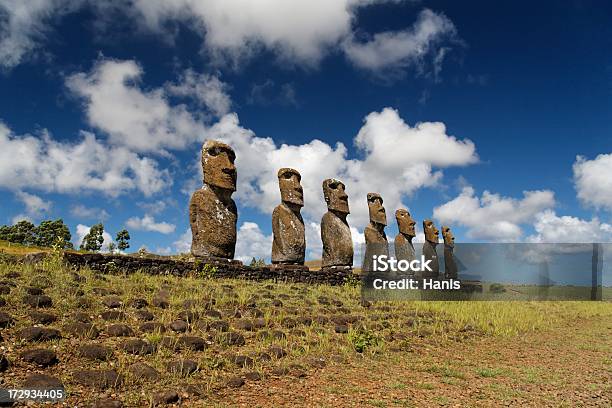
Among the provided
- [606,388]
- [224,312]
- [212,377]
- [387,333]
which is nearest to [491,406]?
[606,388]

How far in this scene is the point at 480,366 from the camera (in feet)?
28.5

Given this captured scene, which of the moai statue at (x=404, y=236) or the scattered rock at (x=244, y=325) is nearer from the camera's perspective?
the scattered rock at (x=244, y=325)

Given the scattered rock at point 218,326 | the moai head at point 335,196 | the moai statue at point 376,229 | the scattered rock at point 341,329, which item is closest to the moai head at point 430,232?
the moai statue at point 376,229

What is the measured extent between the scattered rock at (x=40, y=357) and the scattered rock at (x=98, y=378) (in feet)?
1.57

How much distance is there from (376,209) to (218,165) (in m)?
9.18

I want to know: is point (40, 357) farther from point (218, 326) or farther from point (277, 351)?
point (277, 351)

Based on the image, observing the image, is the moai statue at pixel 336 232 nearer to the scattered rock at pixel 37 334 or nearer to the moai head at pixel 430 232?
the moai head at pixel 430 232

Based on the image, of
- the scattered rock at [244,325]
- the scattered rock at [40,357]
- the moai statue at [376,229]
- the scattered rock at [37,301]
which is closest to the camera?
the scattered rock at [40,357]

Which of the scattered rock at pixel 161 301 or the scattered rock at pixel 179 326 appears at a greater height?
the scattered rock at pixel 161 301

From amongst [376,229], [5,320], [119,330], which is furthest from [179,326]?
[376,229]

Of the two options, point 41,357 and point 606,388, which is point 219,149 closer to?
point 41,357

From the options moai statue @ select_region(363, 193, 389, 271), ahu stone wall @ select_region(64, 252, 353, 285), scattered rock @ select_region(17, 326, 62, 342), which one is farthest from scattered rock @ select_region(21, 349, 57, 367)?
moai statue @ select_region(363, 193, 389, 271)

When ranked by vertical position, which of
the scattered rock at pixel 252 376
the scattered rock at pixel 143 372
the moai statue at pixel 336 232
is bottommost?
the scattered rock at pixel 252 376

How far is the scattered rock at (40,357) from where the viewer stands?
603cm
